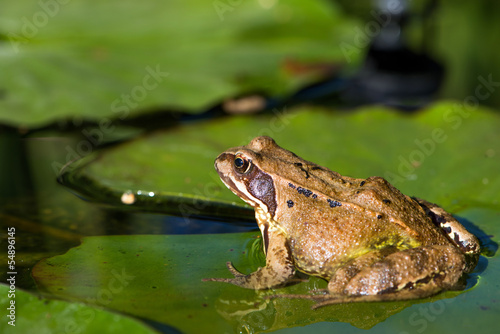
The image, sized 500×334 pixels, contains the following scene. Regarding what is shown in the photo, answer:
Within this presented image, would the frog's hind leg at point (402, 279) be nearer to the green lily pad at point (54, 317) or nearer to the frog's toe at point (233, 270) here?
the frog's toe at point (233, 270)

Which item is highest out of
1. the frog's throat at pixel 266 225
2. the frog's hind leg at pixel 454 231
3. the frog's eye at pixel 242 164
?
the frog's eye at pixel 242 164

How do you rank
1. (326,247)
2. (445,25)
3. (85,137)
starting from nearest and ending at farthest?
(326,247)
(85,137)
(445,25)

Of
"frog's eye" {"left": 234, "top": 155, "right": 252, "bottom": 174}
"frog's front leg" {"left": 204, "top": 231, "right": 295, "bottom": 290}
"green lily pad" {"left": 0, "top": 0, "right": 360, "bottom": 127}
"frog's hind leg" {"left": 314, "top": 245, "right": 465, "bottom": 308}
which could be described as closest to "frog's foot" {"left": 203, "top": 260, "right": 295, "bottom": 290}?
"frog's front leg" {"left": 204, "top": 231, "right": 295, "bottom": 290}

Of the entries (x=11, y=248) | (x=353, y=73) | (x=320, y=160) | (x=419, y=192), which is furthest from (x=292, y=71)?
(x=11, y=248)

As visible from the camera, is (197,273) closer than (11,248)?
Yes

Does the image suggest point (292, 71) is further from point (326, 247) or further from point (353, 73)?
point (326, 247)

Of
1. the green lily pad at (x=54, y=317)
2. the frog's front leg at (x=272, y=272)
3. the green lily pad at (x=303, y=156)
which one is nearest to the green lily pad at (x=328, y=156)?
the green lily pad at (x=303, y=156)

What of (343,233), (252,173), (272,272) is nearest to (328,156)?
(252,173)
